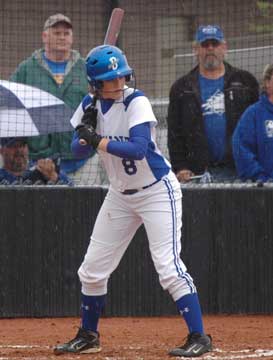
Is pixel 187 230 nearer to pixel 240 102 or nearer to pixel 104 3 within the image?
pixel 240 102

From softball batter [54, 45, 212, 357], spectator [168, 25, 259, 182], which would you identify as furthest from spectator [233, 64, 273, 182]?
softball batter [54, 45, 212, 357]

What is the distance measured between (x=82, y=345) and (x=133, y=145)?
1.39m

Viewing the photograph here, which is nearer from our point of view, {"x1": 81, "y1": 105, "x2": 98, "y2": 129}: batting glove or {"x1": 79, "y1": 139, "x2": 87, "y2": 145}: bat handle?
{"x1": 79, "y1": 139, "x2": 87, "y2": 145}: bat handle

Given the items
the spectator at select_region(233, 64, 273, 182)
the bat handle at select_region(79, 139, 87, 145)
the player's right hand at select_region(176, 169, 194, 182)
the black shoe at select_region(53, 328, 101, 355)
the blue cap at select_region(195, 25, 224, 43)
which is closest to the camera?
the bat handle at select_region(79, 139, 87, 145)

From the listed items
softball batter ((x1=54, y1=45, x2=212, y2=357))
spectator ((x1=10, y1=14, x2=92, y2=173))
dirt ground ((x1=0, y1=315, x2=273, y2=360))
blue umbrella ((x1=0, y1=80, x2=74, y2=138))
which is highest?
spectator ((x1=10, y1=14, x2=92, y2=173))

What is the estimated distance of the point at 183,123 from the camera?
9.14m

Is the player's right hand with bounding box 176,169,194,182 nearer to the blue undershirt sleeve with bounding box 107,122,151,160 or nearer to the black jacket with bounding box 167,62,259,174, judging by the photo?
the black jacket with bounding box 167,62,259,174

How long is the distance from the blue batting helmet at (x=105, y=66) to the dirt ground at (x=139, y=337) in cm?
170

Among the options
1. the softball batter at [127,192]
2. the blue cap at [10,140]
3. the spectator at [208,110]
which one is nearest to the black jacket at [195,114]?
the spectator at [208,110]

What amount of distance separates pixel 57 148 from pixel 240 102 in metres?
1.62

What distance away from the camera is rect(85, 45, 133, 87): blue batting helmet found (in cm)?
652

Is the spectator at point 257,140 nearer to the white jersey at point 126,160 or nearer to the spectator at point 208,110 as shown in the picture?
the spectator at point 208,110

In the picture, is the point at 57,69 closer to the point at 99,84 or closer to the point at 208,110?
the point at 208,110

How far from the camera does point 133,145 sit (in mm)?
6340
